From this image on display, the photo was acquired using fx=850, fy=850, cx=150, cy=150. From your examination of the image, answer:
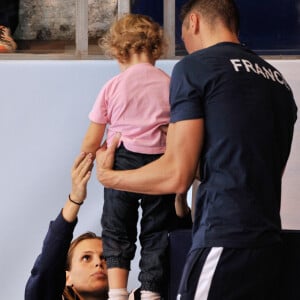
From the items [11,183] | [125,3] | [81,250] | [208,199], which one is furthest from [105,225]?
[125,3]

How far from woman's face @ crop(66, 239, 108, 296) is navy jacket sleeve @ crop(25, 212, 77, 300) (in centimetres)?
19

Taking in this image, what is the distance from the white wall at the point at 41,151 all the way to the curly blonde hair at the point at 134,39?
1.16 m

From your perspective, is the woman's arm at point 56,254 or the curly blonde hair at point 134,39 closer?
the curly blonde hair at point 134,39

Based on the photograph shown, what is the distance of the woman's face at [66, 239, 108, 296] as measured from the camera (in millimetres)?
3418

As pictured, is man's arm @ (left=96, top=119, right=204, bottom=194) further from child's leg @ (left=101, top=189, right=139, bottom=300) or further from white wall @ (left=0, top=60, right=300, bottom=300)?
white wall @ (left=0, top=60, right=300, bottom=300)

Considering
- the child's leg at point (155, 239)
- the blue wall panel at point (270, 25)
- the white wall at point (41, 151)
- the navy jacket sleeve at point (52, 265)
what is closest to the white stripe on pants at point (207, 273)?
the child's leg at point (155, 239)

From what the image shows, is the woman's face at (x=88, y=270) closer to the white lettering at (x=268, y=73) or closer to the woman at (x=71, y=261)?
the woman at (x=71, y=261)

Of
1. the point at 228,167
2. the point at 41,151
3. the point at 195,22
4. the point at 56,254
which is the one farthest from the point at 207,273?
the point at 41,151

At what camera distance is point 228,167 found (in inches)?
86.2

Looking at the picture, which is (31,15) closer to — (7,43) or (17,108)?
(7,43)

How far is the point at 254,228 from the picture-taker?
2.17 meters

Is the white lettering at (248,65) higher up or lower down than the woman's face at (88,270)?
higher up

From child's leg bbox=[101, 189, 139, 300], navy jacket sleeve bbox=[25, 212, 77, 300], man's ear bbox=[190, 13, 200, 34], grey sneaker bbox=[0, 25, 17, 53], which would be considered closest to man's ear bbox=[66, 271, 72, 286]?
navy jacket sleeve bbox=[25, 212, 77, 300]

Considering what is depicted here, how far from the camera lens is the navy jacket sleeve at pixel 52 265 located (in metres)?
3.11
